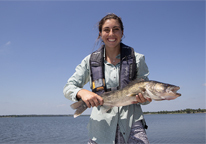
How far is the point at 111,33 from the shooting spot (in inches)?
148

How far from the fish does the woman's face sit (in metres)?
0.91

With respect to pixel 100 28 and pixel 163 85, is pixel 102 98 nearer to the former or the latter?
pixel 163 85

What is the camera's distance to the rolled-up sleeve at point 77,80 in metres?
3.52

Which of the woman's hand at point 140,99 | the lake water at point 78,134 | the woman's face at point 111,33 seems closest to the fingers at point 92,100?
the woman's hand at point 140,99

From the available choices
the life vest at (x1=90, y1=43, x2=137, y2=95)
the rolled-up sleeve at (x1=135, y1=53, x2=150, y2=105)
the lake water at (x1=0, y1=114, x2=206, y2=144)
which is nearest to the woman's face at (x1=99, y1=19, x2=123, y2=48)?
the life vest at (x1=90, y1=43, x2=137, y2=95)

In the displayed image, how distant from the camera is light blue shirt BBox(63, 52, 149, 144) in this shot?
329cm

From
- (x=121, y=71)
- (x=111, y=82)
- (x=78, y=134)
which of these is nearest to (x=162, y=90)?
(x=121, y=71)

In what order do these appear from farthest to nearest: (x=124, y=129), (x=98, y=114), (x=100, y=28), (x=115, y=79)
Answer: (x=100, y=28)
(x=115, y=79)
(x=98, y=114)
(x=124, y=129)

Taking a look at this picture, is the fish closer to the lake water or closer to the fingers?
the fingers

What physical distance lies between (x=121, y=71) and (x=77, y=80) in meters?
0.88

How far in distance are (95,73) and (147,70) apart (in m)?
1.04

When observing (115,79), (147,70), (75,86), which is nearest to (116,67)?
(115,79)

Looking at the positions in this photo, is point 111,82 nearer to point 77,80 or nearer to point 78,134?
point 77,80

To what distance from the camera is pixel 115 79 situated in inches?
148
